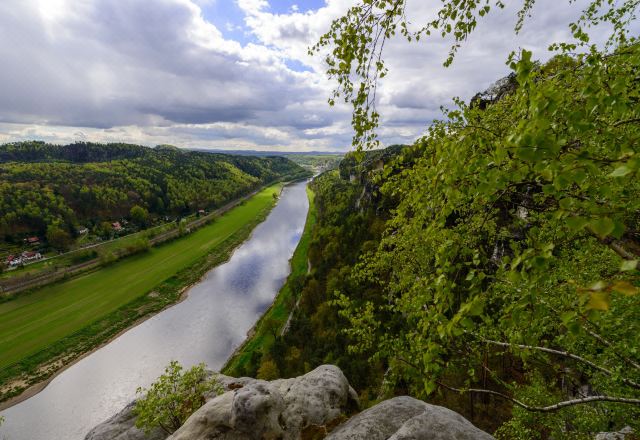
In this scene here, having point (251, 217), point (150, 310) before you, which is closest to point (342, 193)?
point (251, 217)

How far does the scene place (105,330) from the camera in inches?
2080

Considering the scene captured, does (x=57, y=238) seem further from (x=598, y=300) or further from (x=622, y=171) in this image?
(x=622, y=171)

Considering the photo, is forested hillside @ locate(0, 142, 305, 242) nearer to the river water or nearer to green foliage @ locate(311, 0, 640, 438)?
the river water

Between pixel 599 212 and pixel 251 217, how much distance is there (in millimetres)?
131343

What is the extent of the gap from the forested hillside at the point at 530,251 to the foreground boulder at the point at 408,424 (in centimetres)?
69

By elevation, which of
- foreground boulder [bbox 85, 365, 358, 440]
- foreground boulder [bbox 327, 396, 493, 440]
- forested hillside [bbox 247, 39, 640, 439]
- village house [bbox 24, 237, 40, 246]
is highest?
forested hillside [bbox 247, 39, 640, 439]

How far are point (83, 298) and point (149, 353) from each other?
29.9 meters

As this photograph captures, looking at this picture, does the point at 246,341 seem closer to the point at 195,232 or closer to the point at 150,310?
the point at 150,310

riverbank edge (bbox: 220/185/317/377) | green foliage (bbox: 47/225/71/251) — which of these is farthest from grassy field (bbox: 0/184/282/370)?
riverbank edge (bbox: 220/185/317/377)

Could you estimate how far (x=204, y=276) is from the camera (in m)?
73.5

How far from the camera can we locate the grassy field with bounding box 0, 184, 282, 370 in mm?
51594

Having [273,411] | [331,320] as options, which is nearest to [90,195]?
[331,320]

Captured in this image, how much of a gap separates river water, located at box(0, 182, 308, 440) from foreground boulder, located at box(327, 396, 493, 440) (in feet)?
126

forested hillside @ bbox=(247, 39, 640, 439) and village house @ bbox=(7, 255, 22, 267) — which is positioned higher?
forested hillside @ bbox=(247, 39, 640, 439)
